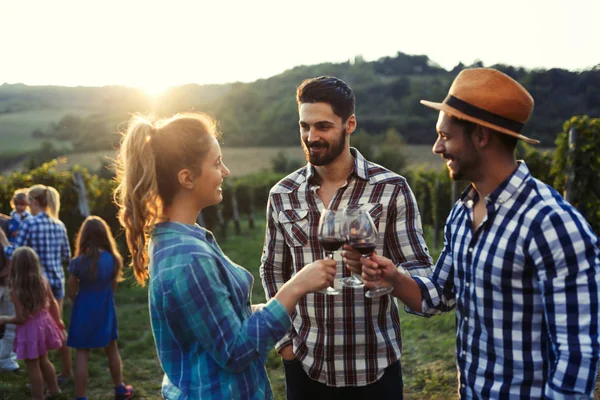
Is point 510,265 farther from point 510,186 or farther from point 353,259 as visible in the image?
point 353,259

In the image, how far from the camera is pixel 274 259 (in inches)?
117

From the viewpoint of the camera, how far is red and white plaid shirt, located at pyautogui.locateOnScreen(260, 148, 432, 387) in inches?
105

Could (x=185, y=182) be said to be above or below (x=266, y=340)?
above

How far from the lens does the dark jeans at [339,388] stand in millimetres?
2664

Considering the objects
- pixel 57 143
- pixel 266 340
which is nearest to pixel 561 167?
pixel 266 340

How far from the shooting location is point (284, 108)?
5603 centimetres

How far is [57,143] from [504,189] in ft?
139

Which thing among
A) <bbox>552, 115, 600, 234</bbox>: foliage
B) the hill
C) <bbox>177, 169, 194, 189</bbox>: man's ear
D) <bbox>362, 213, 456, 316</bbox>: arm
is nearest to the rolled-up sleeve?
<bbox>362, 213, 456, 316</bbox>: arm

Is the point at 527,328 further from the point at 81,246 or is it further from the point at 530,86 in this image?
the point at 530,86

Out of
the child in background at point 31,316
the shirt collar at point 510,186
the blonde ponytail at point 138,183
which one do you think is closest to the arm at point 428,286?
the shirt collar at point 510,186

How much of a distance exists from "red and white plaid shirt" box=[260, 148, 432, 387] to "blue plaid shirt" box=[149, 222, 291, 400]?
687 mm

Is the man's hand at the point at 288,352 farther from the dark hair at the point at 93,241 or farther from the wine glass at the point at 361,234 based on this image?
the dark hair at the point at 93,241

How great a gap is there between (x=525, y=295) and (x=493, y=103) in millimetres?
661

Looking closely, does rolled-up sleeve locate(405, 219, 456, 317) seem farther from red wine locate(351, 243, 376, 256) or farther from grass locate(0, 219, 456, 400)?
grass locate(0, 219, 456, 400)
